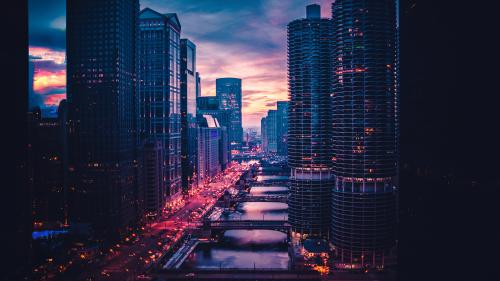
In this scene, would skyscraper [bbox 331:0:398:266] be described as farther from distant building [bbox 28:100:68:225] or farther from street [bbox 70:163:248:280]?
distant building [bbox 28:100:68:225]

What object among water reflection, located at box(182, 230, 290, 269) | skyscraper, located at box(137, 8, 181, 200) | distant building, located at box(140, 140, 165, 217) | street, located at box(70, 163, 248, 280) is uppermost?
skyscraper, located at box(137, 8, 181, 200)

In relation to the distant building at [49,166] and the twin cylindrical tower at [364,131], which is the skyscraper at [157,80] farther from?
the twin cylindrical tower at [364,131]

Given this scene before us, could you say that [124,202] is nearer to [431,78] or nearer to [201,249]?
[201,249]

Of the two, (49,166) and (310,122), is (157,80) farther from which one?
(310,122)

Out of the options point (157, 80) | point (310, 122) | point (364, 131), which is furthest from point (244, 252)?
point (157, 80)

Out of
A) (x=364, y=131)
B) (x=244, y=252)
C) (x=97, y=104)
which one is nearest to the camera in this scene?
(x=364, y=131)

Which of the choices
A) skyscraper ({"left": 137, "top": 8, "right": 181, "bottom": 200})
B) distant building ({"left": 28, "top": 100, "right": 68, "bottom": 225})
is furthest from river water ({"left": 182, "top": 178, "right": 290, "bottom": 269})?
distant building ({"left": 28, "top": 100, "right": 68, "bottom": 225})
